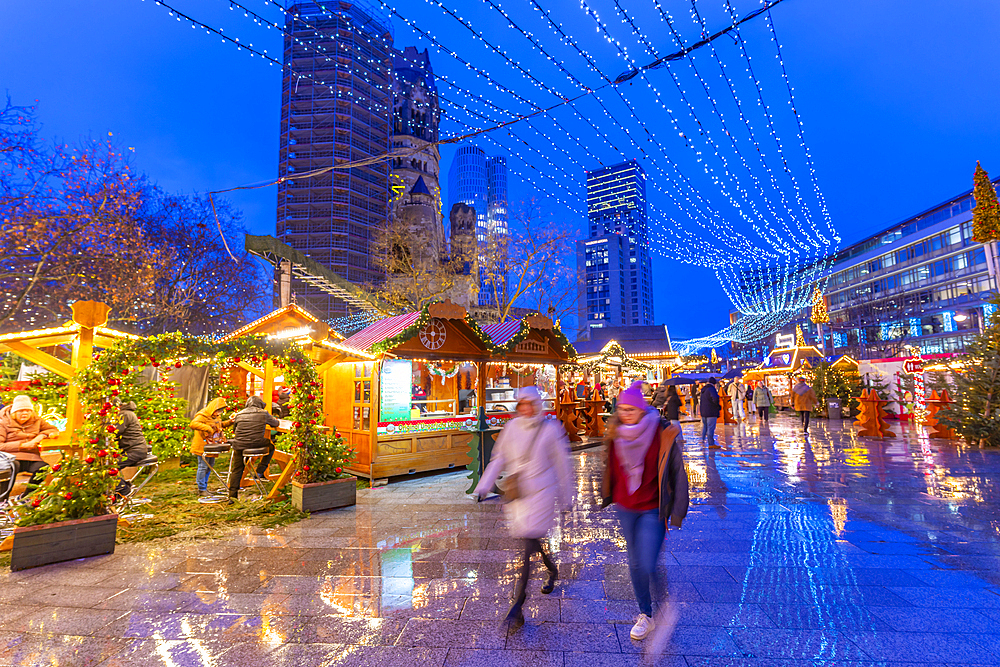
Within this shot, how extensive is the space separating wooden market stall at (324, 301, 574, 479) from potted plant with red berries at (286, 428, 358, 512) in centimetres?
187

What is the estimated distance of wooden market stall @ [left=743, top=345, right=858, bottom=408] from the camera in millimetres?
29875

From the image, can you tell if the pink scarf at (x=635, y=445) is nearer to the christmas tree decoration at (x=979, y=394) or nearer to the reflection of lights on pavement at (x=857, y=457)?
the reflection of lights on pavement at (x=857, y=457)

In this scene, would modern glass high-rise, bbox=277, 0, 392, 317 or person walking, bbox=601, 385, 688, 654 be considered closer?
person walking, bbox=601, 385, 688, 654

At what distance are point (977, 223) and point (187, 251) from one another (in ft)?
98.5

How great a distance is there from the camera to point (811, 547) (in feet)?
16.6

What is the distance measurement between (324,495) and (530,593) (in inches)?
163

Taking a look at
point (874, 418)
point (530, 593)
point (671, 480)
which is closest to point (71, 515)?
point (530, 593)

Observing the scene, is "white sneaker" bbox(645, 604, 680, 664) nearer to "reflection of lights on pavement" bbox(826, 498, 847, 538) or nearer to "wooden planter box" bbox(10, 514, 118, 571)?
"reflection of lights on pavement" bbox(826, 498, 847, 538)

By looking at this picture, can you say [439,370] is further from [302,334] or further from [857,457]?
[857,457]

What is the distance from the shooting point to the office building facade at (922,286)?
53.2 meters

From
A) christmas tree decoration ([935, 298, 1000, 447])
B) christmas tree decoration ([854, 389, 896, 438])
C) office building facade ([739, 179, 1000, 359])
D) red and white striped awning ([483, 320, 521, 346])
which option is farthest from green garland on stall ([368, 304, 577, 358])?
office building facade ([739, 179, 1000, 359])

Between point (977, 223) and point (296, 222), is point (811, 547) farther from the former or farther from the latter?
point (296, 222)

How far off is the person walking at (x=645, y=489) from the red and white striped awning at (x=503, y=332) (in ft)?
28.1

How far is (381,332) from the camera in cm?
1112
